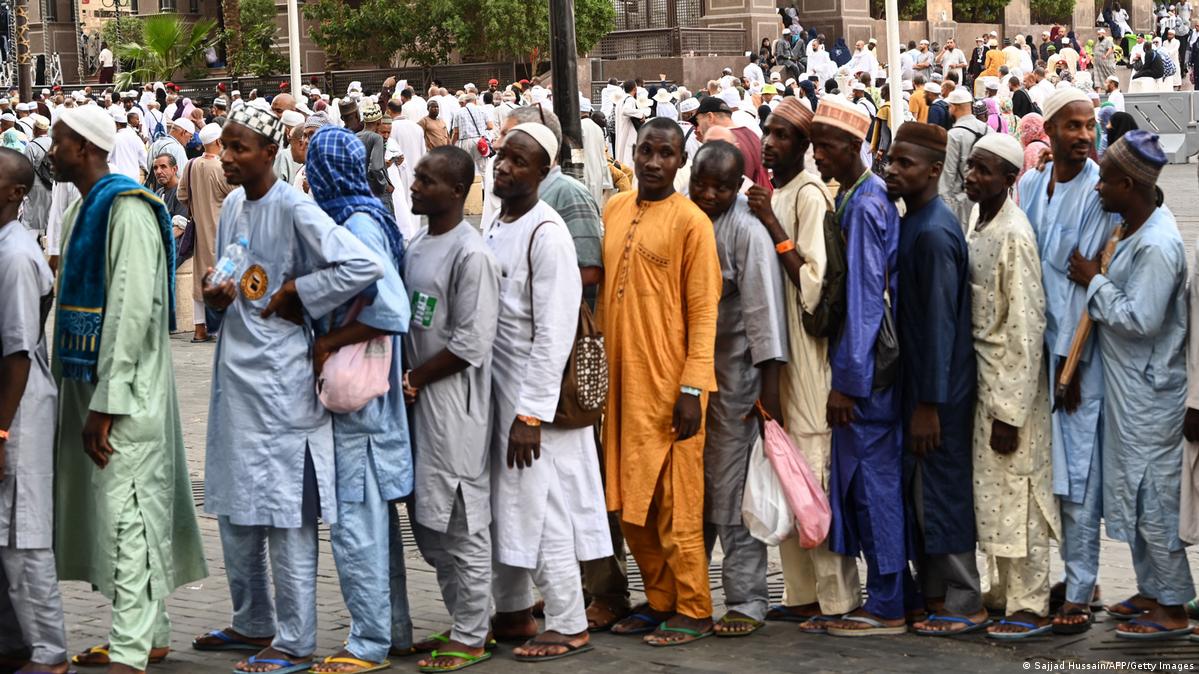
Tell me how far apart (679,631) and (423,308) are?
4.74ft

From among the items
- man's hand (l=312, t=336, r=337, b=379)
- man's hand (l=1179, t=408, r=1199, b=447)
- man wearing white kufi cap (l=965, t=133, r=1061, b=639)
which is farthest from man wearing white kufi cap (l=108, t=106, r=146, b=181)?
man's hand (l=1179, t=408, r=1199, b=447)

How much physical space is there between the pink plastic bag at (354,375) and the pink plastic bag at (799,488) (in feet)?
4.52

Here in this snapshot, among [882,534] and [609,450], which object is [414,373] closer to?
[609,450]

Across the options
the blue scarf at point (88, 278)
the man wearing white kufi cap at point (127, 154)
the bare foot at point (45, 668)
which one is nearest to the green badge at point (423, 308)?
the blue scarf at point (88, 278)

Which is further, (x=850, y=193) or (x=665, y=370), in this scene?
(x=850, y=193)

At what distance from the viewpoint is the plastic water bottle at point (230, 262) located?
5.53m

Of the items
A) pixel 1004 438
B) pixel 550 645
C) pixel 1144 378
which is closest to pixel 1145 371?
pixel 1144 378

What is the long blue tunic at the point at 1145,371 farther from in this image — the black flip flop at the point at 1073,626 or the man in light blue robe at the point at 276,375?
the man in light blue robe at the point at 276,375

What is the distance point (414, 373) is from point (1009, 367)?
2044 mm

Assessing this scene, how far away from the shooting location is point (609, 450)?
618cm

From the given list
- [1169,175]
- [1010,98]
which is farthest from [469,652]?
[1169,175]

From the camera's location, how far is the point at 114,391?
216 inches

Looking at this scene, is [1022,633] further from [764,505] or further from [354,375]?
[354,375]

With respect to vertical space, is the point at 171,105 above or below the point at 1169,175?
above
